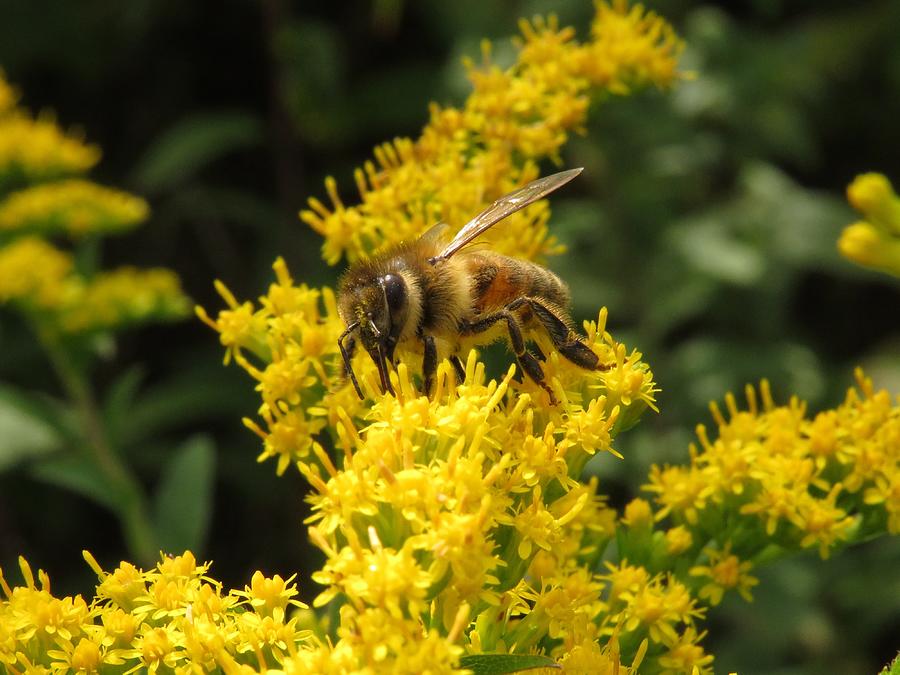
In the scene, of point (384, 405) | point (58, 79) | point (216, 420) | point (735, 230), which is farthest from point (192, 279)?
→ point (384, 405)

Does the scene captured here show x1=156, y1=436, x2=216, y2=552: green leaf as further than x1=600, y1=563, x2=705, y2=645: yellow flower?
Yes

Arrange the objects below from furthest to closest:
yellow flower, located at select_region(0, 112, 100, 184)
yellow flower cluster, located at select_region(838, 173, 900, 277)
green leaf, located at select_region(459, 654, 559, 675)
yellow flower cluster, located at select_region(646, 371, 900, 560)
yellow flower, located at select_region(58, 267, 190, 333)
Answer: yellow flower, located at select_region(0, 112, 100, 184), yellow flower, located at select_region(58, 267, 190, 333), yellow flower cluster, located at select_region(646, 371, 900, 560), yellow flower cluster, located at select_region(838, 173, 900, 277), green leaf, located at select_region(459, 654, 559, 675)

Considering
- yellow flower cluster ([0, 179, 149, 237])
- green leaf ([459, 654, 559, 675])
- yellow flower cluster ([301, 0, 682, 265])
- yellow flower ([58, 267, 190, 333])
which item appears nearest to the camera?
green leaf ([459, 654, 559, 675])

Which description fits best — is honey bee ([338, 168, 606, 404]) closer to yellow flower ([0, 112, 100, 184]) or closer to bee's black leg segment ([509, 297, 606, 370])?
bee's black leg segment ([509, 297, 606, 370])

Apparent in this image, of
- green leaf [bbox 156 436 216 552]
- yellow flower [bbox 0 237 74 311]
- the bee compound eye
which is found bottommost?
green leaf [bbox 156 436 216 552]

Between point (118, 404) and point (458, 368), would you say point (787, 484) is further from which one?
point (118, 404)

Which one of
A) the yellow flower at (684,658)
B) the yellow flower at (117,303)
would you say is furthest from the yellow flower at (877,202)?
the yellow flower at (117,303)

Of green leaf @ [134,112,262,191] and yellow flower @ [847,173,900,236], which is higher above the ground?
green leaf @ [134,112,262,191]

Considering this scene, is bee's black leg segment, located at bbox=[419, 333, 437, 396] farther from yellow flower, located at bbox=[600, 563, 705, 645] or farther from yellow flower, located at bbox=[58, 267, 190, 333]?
yellow flower, located at bbox=[58, 267, 190, 333]

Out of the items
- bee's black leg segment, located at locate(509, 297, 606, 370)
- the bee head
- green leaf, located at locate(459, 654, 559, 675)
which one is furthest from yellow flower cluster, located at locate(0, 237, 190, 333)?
green leaf, located at locate(459, 654, 559, 675)
